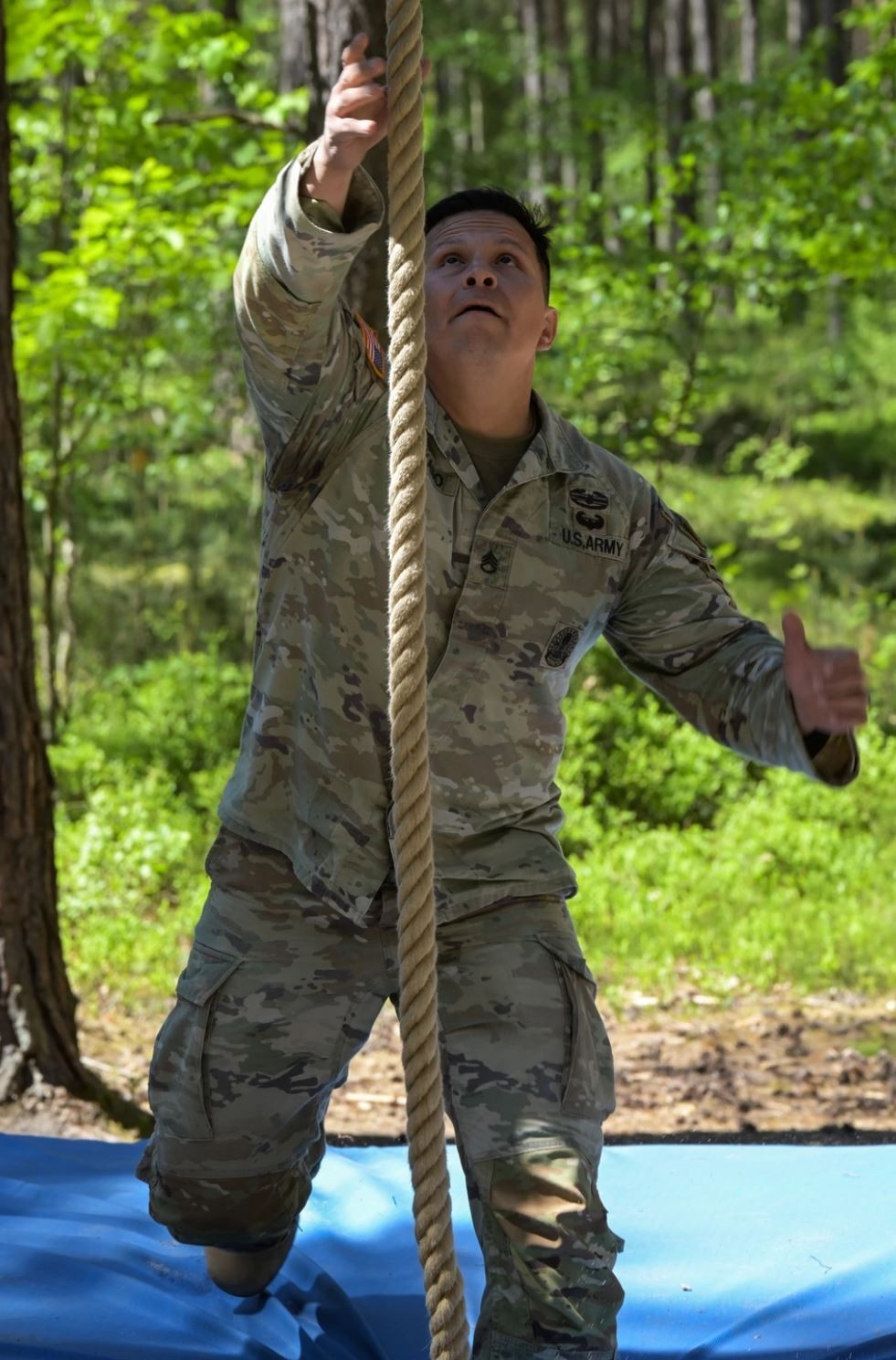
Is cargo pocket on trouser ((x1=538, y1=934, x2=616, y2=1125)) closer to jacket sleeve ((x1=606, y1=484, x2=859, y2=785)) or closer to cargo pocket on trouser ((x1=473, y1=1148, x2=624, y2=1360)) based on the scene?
cargo pocket on trouser ((x1=473, y1=1148, x2=624, y2=1360))

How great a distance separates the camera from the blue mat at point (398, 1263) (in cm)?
259

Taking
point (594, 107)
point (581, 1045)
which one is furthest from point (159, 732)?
point (581, 1045)

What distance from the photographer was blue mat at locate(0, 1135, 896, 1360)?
259 centimetres

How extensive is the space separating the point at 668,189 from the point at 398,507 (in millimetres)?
5961

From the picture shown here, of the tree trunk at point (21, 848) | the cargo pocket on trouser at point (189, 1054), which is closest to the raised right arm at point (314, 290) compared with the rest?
the cargo pocket on trouser at point (189, 1054)

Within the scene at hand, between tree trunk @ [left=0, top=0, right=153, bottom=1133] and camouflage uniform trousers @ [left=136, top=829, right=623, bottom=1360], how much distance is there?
140 centimetres

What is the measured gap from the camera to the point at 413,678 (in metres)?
1.83

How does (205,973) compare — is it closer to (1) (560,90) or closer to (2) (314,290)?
(2) (314,290)

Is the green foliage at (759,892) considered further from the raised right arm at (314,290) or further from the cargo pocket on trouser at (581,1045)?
the raised right arm at (314,290)

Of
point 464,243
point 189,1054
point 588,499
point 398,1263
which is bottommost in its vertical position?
point 398,1263

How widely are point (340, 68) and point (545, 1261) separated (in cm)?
386

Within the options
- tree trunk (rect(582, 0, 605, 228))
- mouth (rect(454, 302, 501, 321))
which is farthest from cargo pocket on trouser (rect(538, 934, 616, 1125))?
tree trunk (rect(582, 0, 605, 228))

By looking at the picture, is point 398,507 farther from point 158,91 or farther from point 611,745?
point 611,745

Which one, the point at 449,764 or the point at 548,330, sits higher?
the point at 548,330
